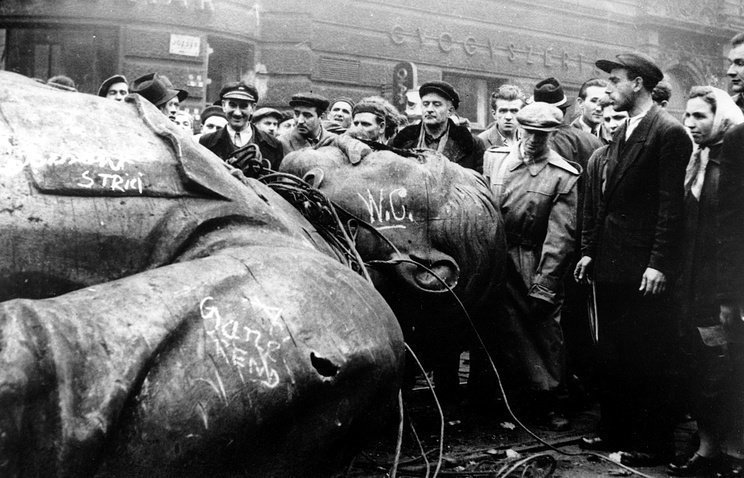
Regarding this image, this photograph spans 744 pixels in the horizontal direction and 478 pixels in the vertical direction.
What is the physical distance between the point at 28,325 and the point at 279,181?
1644 mm

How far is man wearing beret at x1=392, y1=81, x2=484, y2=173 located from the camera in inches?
241

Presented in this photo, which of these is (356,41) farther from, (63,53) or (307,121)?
(307,121)

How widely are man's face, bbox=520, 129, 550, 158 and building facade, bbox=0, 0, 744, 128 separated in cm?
735

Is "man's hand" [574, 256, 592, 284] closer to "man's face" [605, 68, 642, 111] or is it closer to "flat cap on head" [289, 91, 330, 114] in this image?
"man's face" [605, 68, 642, 111]

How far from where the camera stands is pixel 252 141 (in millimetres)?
6816

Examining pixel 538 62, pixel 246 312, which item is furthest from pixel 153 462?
pixel 538 62

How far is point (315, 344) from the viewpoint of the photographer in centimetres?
214

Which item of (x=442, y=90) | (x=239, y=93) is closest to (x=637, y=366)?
(x=442, y=90)

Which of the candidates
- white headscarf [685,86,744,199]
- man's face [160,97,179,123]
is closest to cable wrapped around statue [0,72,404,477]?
white headscarf [685,86,744,199]

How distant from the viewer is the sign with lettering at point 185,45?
1149cm

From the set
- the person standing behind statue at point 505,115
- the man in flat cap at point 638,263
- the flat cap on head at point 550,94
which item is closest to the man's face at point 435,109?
the person standing behind statue at point 505,115

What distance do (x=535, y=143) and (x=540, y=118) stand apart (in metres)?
0.16

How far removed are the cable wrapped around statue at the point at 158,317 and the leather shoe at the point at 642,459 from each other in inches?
95.0

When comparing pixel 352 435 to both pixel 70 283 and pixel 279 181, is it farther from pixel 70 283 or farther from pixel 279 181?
pixel 279 181
